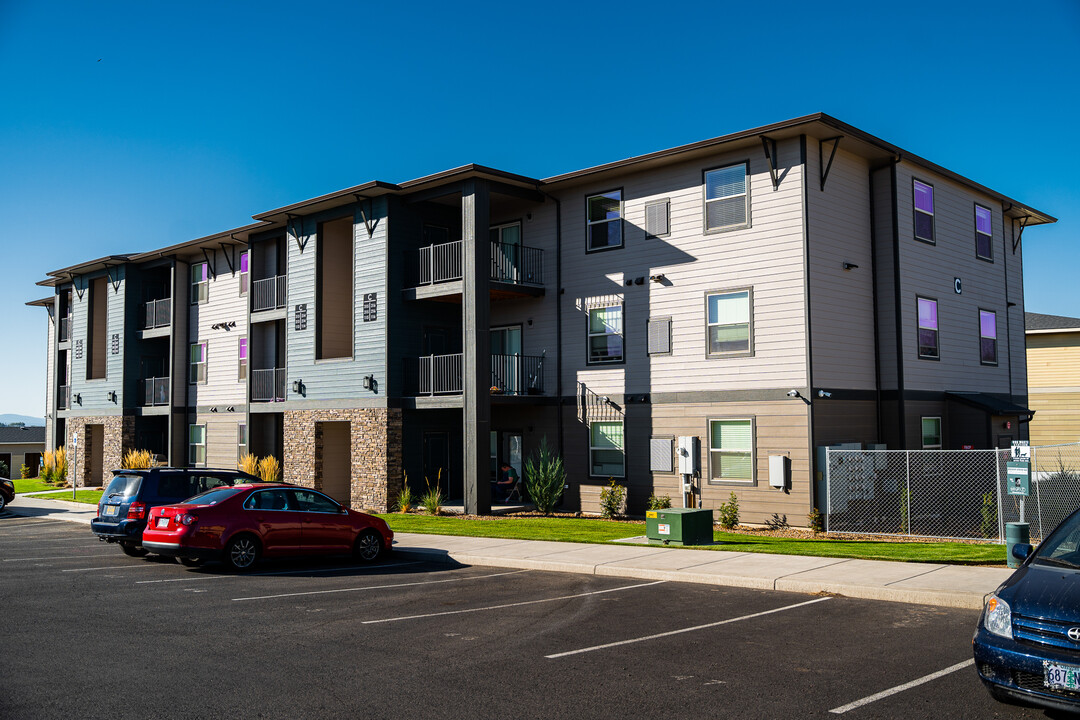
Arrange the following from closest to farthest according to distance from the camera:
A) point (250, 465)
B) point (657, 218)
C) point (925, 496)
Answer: point (925, 496) → point (657, 218) → point (250, 465)

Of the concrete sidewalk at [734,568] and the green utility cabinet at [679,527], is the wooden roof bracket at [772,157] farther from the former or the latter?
the concrete sidewalk at [734,568]

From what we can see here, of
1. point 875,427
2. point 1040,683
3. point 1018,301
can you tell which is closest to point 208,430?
point 875,427

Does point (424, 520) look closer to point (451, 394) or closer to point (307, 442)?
point (451, 394)

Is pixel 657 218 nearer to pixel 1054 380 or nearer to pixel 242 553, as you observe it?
pixel 242 553

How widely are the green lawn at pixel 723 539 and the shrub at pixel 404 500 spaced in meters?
Result: 0.95

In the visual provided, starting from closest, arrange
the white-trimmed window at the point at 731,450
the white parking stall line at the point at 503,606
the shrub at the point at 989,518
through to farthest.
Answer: the white parking stall line at the point at 503,606 → the shrub at the point at 989,518 → the white-trimmed window at the point at 731,450

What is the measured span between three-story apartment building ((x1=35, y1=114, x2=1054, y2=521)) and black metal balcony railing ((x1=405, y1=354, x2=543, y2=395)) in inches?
2.9

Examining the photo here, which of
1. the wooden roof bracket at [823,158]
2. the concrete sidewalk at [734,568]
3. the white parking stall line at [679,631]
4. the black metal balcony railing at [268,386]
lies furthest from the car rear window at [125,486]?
the wooden roof bracket at [823,158]

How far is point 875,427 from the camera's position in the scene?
21.7 meters

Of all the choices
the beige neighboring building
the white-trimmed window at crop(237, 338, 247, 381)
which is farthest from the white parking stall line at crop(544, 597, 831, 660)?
the beige neighboring building

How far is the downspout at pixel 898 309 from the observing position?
21484mm

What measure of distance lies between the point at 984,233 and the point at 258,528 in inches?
866

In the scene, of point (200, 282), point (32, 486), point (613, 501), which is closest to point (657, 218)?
point (613, 501)

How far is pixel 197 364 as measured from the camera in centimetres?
3581
